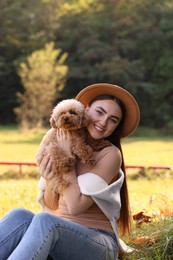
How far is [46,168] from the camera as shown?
10.6 feet

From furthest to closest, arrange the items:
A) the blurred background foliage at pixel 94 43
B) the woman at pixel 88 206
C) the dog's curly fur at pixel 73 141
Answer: the blurred background foliage at pixel 94 43 → the dog's curly fur at pixel 73 141 → the woman at pixel 88 206

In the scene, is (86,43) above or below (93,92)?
below

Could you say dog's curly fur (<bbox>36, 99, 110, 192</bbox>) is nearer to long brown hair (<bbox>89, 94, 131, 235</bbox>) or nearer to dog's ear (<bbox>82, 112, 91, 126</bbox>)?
dog's ear (<bbox>82, 112, 91, 126</bbox>)

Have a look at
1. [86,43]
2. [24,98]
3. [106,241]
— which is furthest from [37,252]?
[86,43]

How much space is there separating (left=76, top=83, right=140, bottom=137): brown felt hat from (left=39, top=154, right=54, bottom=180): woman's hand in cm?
49

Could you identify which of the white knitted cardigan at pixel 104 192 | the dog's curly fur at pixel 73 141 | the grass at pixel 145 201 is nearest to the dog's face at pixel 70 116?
the dog's curly fur at pixel 73 141

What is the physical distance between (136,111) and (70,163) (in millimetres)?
557

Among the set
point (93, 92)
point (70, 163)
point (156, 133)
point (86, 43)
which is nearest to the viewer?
point (70, 163)

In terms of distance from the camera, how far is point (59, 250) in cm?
291

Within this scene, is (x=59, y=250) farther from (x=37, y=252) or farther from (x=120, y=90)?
(x=120, y=90)

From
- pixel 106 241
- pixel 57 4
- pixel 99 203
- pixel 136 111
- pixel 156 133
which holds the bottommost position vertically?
pixel 156 133

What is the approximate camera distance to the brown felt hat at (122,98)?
3240 mm

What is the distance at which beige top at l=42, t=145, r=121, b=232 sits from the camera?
120 inches

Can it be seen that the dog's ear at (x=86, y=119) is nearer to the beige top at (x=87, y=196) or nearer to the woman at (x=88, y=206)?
the woman at (x=88, y=206)
